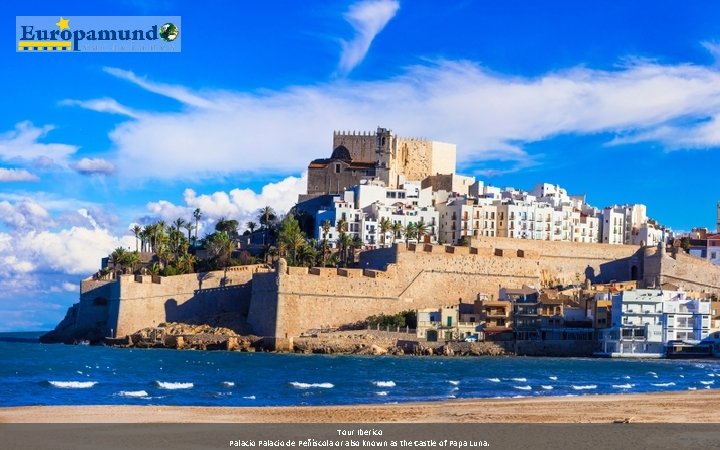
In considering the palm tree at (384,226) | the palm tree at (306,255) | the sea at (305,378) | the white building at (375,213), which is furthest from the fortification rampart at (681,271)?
the palm tree at (306,255)

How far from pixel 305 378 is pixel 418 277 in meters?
27.2

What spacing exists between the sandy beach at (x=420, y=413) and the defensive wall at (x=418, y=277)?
33.2 m

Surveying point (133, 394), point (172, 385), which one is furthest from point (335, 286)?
point (133, 394)

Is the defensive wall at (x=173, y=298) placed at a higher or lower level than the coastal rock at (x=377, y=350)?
higher

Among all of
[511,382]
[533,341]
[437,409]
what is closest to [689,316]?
[533,341]

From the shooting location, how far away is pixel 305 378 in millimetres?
40656

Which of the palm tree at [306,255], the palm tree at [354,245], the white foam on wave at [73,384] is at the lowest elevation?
the white foam on wave at [73,384]

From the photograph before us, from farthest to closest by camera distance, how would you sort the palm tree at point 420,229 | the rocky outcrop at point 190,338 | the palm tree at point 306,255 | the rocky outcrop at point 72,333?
the palm tree at point 420,229 → the palm tree at point 306,255 → the rocky outcrop at point 72,333 → the rocky outcrop at point 190,338

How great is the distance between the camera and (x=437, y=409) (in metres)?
27.5

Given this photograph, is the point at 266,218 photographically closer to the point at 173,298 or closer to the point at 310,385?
the point at 173,298

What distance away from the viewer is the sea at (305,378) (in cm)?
3244

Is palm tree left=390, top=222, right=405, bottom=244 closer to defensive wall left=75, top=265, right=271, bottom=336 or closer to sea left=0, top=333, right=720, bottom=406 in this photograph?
defensive wall left=75, top=265, right=271, bottom=336

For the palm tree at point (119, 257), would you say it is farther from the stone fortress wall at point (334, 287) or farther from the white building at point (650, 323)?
the white building at point (650, 323)

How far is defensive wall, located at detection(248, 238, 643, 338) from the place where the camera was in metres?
63.1
